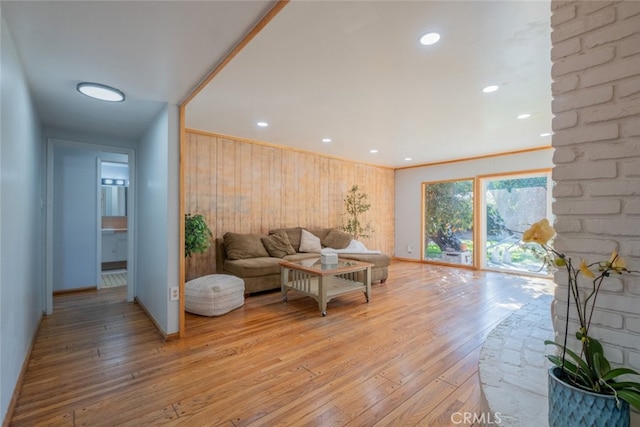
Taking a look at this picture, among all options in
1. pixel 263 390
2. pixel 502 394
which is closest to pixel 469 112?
pixel 502 394

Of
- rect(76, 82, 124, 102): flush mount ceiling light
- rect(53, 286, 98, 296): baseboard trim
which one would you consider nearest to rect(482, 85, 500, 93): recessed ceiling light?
rect(76, 82, 124, 102): flush mount ceiling light

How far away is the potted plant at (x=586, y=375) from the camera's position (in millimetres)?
917

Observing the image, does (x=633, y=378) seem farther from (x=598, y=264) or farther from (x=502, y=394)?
(x=502, y=394)

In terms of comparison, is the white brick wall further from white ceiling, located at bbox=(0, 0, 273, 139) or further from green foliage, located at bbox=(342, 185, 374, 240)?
green foliage, located at bbox=(342, 185, 374, 240)

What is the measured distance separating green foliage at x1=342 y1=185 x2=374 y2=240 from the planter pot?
17.2 feet

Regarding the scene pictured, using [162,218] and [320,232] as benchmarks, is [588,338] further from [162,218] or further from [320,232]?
[320,232]

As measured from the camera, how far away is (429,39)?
1.99 m

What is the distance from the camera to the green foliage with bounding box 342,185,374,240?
20.6 ft

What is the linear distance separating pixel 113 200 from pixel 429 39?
6756mm

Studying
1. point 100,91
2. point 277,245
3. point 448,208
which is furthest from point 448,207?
point 100,91

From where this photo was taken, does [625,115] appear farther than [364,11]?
No

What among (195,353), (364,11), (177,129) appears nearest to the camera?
(364,11)

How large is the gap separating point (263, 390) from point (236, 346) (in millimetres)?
714

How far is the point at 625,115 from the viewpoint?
3.45ft
